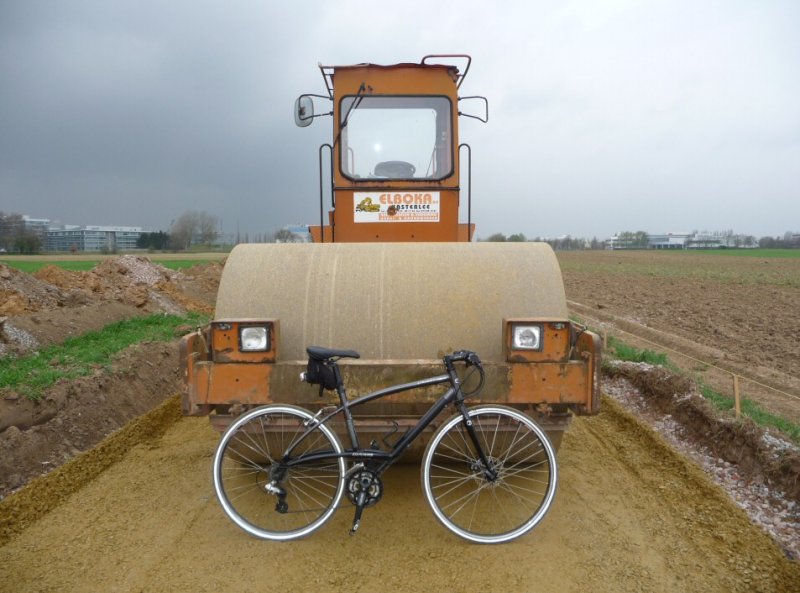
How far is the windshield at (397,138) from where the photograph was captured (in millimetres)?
6059

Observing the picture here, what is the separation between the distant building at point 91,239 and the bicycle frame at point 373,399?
57.0m

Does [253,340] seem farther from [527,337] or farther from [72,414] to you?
[72,414]

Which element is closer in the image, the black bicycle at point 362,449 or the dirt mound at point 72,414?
the black bicycle at point 362,449

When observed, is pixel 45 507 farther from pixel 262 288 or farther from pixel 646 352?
pixel 646 352

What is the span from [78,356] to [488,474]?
615cm

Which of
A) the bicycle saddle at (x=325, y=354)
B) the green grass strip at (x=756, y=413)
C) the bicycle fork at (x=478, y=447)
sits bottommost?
the green grass strip at (x=756, y=413)

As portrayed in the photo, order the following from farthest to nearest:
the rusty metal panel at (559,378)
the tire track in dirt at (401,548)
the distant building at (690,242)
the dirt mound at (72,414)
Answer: the distant building at (690,242) < the dirt mound at (72,414) < the rusty metal panel at (559,378) < the tire track in dirt at (401,548)

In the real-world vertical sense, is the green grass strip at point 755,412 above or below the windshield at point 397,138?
below

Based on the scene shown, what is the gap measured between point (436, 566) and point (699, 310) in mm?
15391

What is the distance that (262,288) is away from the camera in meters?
4.14

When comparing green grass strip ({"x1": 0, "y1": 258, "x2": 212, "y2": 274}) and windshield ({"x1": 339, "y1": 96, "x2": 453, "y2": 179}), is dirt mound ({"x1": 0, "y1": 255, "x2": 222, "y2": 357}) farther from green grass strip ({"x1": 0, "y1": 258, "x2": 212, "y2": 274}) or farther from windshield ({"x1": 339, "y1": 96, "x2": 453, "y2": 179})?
green grass strip ({"x1": 0, "y1": 258, "x2": 212, "y2": 274})

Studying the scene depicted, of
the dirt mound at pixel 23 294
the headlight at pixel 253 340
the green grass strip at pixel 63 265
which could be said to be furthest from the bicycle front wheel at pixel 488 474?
the green grass strip at pixel 63 265

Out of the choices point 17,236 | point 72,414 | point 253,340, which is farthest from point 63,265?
point 253,340

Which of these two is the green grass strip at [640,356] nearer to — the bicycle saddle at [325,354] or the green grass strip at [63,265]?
the bicycle saddle at [325,354]
